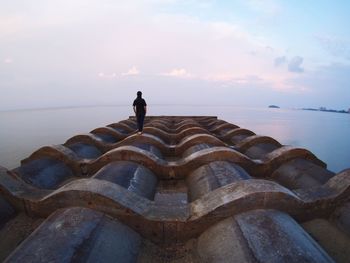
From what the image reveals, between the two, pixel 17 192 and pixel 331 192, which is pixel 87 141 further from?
pixel 331 192

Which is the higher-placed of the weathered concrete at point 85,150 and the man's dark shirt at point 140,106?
the man's dark shirt at point 140,106

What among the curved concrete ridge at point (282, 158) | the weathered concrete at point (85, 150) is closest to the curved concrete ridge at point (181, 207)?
the curved concrete ridge at point (282, 158)

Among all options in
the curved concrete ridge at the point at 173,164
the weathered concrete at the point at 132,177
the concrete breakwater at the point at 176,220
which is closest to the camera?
the concrete breakwater at the point at 176,220

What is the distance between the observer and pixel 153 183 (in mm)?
5777

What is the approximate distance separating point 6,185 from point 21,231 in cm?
99

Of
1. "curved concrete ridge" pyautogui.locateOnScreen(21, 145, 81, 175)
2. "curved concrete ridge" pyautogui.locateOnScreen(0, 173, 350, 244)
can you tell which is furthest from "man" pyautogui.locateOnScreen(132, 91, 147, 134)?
"curved concrete ridge" pyautogui.locateOnScreen(0, 173, 350, 244)

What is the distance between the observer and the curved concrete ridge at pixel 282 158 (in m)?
6.52

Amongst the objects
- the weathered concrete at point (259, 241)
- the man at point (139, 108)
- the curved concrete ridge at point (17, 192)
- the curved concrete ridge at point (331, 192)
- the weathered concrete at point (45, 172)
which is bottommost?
the weathered concrete at point (45, 172)

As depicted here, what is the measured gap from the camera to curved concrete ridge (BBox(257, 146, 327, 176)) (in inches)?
257

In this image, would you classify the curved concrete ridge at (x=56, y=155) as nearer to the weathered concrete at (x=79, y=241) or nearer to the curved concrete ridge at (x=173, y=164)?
the curved concrete ridge at (x=173, y=164)

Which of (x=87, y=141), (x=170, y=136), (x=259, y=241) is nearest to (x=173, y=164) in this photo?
(x=259, y=241)

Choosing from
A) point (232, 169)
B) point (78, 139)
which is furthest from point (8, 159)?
point (232, 169)

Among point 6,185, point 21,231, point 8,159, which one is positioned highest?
point 6,185

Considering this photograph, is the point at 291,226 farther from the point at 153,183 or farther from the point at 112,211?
the point at 153,183
